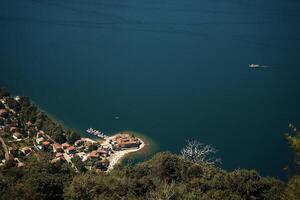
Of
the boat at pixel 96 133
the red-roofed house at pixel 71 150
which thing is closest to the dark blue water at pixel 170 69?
the boat at pixel 96 133

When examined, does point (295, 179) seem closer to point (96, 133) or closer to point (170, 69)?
point (96, 133)

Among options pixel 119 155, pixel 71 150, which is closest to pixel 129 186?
pixel 119 155

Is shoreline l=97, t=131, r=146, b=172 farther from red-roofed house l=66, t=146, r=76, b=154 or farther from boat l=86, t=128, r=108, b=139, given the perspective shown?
red-roofed house l=66, t=146, r=76, b=154

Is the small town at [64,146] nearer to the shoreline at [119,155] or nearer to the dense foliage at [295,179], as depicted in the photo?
the shoreline at [119,155]

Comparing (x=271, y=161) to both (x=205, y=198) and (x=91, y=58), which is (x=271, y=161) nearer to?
(x=205, y=198)

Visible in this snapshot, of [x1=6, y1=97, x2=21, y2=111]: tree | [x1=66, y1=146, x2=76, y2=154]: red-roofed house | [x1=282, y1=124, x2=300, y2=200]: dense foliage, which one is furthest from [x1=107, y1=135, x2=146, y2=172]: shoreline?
[x1=282, y1=124, x2=300, y2=200]: dense foliage

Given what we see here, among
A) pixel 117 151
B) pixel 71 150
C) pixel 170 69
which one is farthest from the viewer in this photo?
pixel 170 69

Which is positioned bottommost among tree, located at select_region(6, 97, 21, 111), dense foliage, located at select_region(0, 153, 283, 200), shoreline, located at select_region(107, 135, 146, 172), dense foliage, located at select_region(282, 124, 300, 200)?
shoreline, located at select_region(107, 135, 146, 172)
